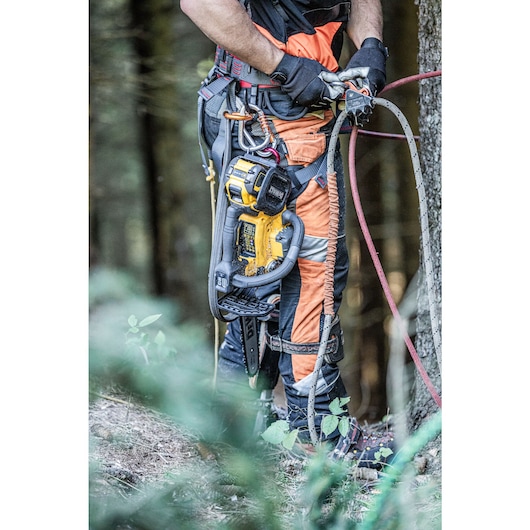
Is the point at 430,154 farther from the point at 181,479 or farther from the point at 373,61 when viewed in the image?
the point at 181,479

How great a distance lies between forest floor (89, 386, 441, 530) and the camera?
2779mm

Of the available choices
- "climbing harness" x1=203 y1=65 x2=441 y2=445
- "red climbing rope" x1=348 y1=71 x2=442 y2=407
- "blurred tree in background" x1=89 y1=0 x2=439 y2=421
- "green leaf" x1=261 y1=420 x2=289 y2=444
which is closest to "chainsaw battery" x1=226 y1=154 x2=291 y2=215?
"climbing harness" x1=203 y1=65 x2=441 y2=445

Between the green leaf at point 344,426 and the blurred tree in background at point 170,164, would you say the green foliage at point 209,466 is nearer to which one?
the green leaf at point 344,426

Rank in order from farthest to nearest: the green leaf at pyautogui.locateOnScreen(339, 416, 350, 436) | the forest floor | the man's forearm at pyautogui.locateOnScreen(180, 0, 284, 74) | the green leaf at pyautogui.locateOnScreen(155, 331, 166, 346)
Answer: the green leaf at pyautogui.locateOnScreen(155, 331, 166, 346) < the green leaf at pyautogui.locateOnScreen(339, 416, 350, 436) < the forest floor < the man's forearm at pyautogui.locateOnScreen(180, 0, 284, 74)

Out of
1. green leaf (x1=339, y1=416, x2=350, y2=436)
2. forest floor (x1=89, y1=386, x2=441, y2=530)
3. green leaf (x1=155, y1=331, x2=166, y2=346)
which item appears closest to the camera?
forest floor (x1=89, y1=386, x2=441, y2=530)

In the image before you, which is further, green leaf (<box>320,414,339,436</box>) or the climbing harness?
green leaf (<box>320,414,339,436</box>)

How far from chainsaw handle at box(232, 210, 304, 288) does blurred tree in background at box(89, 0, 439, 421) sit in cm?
51

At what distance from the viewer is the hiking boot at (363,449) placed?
2.98 meters

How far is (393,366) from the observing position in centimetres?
289

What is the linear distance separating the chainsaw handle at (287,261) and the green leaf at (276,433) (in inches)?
19.8

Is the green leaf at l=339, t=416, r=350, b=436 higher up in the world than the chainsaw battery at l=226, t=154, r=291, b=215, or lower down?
lower down

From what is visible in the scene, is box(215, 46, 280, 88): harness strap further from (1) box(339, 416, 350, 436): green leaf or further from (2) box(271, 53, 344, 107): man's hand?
(1) box(339, 416, 350, 436): green leaf

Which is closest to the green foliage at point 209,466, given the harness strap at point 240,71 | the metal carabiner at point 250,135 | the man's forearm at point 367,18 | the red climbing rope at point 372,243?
the red climbing rope at point 372,243

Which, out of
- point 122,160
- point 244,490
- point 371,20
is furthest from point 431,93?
point 244,490
